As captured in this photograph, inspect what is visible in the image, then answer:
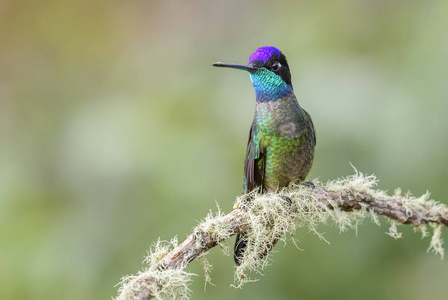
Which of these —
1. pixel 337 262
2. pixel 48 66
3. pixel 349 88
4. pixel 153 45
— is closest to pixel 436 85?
pixel 349 88

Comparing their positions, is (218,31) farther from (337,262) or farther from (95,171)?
(337,262)

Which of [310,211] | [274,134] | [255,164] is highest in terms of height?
[274,134]

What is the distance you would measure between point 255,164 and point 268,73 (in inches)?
18.3

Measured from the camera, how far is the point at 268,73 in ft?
8.20

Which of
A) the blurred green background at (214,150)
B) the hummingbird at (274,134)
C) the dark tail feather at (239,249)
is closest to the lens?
the dark tail feather at (239,249)

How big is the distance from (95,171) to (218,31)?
2174 millimetres

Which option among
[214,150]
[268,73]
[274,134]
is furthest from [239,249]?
[214,150]

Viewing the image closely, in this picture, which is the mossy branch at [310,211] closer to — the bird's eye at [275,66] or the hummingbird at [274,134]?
the hummingbird at [274,134]

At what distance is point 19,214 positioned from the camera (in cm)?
341

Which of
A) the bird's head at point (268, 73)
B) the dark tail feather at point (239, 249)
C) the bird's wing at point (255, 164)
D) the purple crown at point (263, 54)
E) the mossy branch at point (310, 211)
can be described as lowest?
the dark tail feather at point (239, 249)

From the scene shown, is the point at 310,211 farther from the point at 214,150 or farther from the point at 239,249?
the point at 214,150

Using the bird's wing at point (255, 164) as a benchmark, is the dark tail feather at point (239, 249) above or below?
below

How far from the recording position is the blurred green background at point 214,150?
3.06m

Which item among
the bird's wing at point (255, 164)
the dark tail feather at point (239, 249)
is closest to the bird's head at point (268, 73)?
the bird's wing at point (255, 164)
